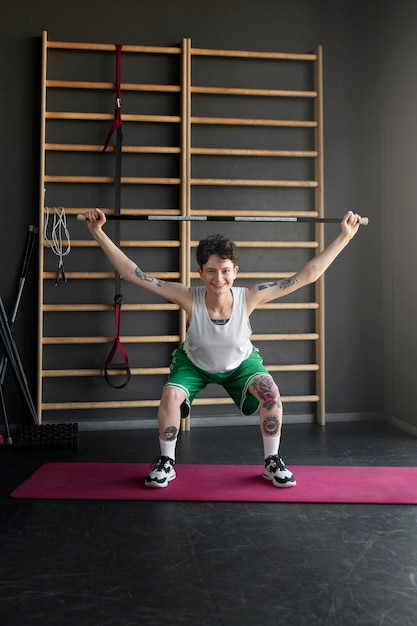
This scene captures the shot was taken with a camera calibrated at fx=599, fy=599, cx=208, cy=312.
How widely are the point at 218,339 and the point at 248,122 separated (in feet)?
6.04

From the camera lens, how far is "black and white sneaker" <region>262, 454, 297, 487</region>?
2.68 meters

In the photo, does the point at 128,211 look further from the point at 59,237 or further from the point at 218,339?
the point at 218,339

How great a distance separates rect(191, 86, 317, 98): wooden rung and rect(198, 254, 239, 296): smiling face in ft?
5.50

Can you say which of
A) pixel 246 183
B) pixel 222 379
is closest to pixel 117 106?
pixel 246 183

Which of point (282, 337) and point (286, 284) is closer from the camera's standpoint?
point (286, 284)

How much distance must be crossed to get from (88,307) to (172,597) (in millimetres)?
2523

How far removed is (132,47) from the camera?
13.1 feet

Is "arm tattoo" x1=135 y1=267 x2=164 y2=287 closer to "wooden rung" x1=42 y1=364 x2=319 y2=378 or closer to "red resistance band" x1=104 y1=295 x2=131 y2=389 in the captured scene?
"red resistance band" x1=104 y1=295 x2=131 y2=389

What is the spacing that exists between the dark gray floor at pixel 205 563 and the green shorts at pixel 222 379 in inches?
15.7

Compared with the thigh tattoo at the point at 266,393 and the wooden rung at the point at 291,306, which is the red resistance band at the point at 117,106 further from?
the thigh tattoo at the point at 266,393

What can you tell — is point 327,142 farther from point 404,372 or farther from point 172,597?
point 172,597

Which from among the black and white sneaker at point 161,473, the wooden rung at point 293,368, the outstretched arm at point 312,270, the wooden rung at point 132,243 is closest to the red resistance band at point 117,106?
the wooden rung at point 132,243

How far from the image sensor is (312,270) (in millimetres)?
3037

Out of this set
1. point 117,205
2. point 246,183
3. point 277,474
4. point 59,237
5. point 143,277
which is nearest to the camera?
point 277,474
